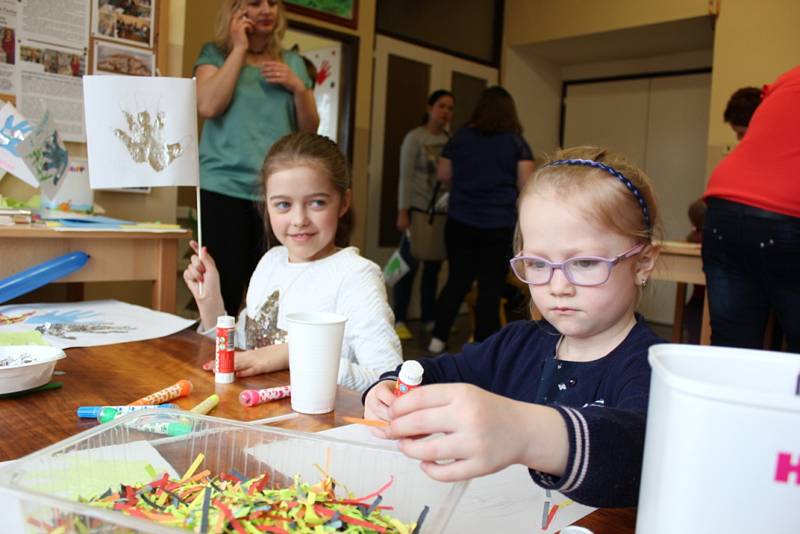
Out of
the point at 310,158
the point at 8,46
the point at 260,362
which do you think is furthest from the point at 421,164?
the point at 260,362

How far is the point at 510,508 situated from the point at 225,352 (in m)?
0.56

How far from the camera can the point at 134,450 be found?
629 mm

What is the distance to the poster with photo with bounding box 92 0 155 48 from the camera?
246 centimetres

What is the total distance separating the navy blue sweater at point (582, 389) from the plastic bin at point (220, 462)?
0.11m

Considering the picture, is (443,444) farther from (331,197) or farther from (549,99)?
(549,99)

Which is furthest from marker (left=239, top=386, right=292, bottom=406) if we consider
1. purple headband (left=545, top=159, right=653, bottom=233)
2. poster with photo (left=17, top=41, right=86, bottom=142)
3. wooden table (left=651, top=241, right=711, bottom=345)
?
wooden table (left=651, top=241, right=711, bottom=345)

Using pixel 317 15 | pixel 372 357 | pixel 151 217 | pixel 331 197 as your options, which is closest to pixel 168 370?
pixel 372 357

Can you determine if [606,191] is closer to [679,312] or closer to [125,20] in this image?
[125,20]

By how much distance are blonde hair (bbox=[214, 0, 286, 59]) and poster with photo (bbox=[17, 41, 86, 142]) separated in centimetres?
62

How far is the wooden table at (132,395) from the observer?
29.3 inches

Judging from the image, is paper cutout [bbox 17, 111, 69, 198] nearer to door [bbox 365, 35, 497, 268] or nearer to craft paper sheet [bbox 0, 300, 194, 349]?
craft paper sheet [bbox 0, 300, 194, 349]

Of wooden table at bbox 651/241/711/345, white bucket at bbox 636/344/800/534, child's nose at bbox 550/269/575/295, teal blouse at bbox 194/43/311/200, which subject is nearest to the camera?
white bucket at bbox 636/344/800/534

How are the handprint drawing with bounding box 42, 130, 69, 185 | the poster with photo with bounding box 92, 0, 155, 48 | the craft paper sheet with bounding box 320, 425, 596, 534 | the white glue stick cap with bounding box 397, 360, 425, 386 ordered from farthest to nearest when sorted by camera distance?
the poster with photo with bounding box 92, 0, 155, 48, the handprint drawing with bounding box 42, 130, 69, 185, the white glue stick cap with bounding box 397, 360, 425, 386, the craft paper sheet with bounding box 320, 425, 596, 534

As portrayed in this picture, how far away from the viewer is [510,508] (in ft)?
1.97
